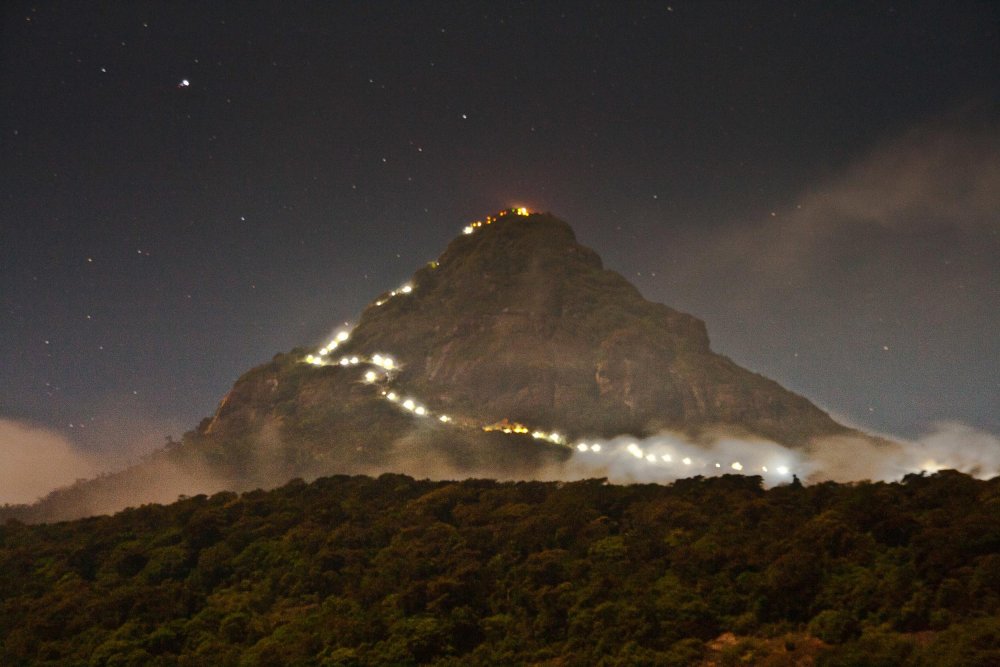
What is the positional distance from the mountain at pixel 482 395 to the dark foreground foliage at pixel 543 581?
40.9m

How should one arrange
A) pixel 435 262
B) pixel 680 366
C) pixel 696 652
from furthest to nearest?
pixel 435 262 < pixel 680 366 < pixel 696 652

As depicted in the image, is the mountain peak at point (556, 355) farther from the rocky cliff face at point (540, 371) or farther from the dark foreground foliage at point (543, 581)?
the dark foreground foliage at point (543, 581)

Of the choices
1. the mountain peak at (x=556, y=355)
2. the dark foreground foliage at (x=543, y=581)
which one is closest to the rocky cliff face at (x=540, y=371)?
the mountain peak at (x=556, y=355)

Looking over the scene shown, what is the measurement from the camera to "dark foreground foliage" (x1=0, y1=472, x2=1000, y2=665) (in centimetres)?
2616

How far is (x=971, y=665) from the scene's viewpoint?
20984 millimetres

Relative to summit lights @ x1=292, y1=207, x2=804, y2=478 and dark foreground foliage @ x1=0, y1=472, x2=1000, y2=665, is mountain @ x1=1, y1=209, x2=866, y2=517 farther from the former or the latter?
dark foreground foliage @ x1=0, y1=472, x2=1000, y2=665

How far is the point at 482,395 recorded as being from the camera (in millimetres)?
103750

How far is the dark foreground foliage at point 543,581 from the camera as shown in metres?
Answer: 26.2

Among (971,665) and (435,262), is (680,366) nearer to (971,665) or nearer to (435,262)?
(435,262)

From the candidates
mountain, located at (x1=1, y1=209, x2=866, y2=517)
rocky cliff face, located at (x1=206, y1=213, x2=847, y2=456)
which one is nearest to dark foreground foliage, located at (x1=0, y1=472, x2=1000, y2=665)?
mountain, located at (x1=1, y1=209, x2=866, y2=517)

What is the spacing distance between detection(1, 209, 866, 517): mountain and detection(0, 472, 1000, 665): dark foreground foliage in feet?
134

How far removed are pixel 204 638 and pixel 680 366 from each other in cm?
8643

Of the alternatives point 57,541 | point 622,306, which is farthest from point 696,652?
point 622,306

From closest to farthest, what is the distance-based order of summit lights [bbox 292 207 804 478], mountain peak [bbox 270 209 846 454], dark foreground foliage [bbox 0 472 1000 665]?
dark foreground foliage [bbox 0 472 1000 665] < summit lights [bbox 292 207 804 478] < mountain peak [bbox 270 209 846 454]
